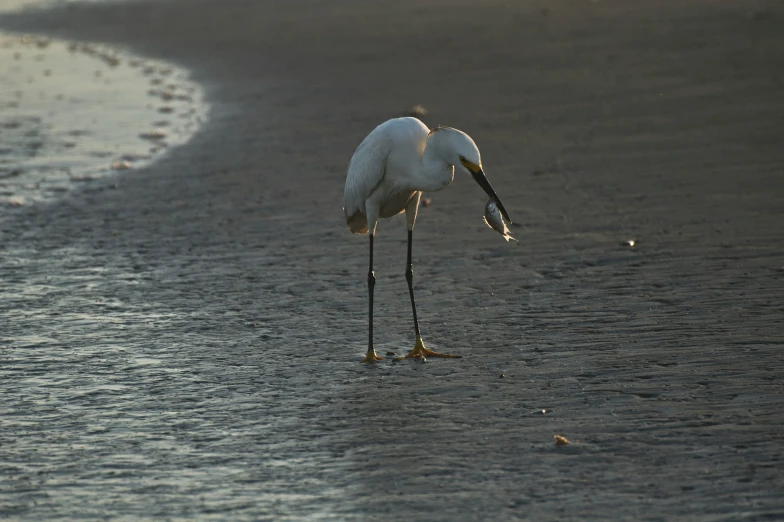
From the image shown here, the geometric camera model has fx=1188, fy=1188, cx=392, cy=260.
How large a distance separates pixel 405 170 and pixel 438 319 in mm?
1118

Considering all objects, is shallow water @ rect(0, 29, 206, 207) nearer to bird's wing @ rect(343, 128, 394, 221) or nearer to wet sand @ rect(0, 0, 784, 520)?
wet sand @ rect(0, 0, 784, 520)

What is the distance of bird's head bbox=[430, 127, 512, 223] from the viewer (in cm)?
656

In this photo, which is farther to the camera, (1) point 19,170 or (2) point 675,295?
(1) point 19,170

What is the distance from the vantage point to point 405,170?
696cm

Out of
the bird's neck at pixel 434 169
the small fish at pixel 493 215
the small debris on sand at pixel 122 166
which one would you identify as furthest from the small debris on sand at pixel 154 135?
the small fish at pixel 493 215

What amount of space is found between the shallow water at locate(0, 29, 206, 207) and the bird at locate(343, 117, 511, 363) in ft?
16.9

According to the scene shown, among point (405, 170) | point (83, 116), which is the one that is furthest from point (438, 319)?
point (83, 116)

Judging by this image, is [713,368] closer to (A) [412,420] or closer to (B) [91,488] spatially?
(A) [412,420]

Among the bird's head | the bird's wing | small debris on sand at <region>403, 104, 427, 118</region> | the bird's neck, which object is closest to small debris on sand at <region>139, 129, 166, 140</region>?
small debris on sand at <region>403, 104, 427, 118</region>

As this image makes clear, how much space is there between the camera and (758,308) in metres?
7.28

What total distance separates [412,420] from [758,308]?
8.68 ft

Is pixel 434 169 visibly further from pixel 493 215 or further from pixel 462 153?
pixel 493 215

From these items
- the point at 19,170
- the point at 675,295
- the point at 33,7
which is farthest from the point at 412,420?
the point at 33,7

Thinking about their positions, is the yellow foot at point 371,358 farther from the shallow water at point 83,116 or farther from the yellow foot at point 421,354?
the shallow water at point 83,116
